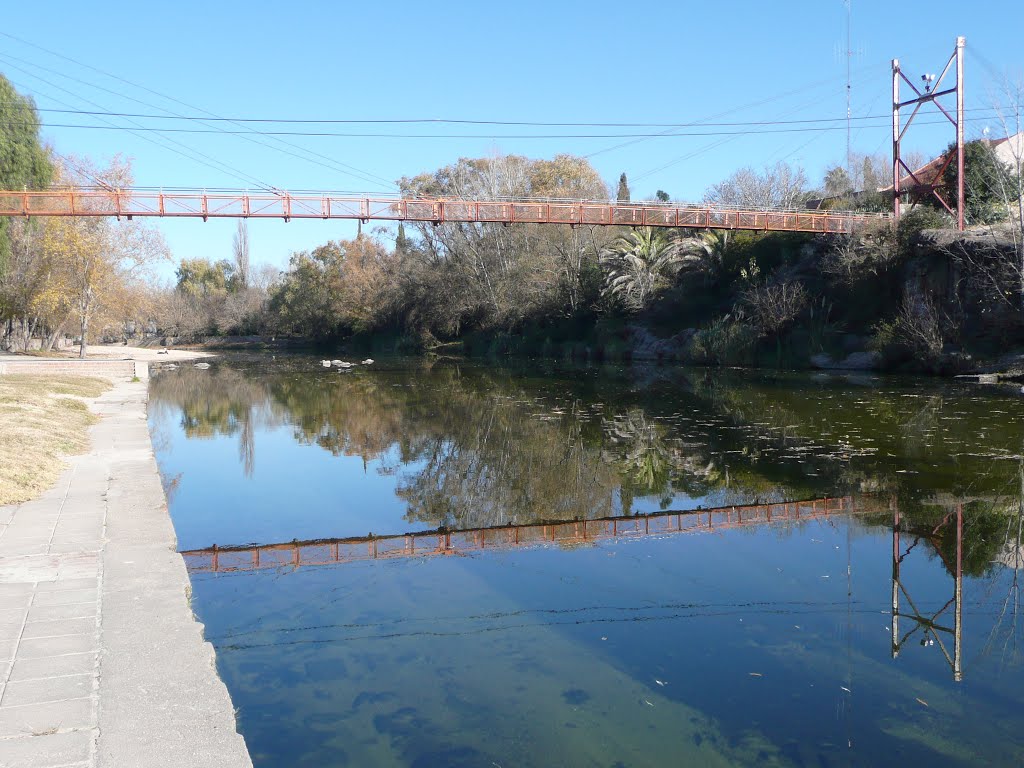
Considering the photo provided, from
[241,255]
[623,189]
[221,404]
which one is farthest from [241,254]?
[221,404]

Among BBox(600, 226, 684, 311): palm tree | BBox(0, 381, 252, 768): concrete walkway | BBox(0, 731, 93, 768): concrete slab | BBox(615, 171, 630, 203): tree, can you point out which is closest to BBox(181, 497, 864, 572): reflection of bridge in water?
BBox(0, 381, 252, 768): concrete walkway

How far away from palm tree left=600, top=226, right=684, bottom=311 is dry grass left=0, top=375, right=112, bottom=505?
27.3m

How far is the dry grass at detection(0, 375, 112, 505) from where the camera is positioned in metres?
9.96

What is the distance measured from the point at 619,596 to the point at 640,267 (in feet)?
125

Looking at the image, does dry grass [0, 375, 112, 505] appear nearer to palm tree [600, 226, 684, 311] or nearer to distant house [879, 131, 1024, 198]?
palm tree [600, 226, 684, 311]

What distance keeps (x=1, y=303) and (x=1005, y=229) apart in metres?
42.8

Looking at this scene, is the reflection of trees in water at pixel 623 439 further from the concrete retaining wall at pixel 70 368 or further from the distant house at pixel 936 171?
the distant house at pixel 936 171

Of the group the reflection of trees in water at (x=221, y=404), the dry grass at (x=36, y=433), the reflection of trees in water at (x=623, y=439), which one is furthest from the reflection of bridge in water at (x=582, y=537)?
the reflection of trees in water at (x=221, y=404)

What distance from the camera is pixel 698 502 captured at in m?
10.6

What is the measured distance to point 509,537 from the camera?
9.05m

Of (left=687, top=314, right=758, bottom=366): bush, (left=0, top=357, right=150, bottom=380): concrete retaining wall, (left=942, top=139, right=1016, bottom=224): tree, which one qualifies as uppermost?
(left=942, top=139, right=1016, bottom=224): tree

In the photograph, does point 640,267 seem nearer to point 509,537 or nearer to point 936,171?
point 936,171

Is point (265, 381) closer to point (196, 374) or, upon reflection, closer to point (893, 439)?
point (196, 374)

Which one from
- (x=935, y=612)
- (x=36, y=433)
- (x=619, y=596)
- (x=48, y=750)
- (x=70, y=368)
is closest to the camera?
(x=48, y=750)
